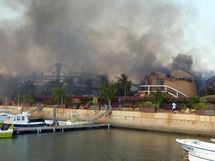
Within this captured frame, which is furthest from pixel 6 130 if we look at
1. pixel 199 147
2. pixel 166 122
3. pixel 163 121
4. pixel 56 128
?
pixel 199 147

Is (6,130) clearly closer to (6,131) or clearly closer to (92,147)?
(6,131)

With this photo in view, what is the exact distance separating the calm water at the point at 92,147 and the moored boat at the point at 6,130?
1572mm

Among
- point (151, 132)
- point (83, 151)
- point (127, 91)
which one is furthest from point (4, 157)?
point (127, 91)

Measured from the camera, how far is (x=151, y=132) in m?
79.9

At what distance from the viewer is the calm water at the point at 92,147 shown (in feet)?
175

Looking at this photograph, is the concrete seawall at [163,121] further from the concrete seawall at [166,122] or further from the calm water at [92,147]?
the calm water at [92,147]

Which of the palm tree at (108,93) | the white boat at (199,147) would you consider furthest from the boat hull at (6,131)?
the palm tree at (108,93)

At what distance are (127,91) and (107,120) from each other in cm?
3394

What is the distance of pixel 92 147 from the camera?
199 feet

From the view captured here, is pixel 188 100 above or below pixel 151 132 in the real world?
above

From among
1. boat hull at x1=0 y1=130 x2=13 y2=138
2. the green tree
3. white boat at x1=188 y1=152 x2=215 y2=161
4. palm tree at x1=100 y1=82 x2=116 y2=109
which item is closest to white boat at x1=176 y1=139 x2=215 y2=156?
white boat at x1=188 y1=152 x2=215 y2=161

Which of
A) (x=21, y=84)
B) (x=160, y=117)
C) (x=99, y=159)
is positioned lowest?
(x=99, y=159)

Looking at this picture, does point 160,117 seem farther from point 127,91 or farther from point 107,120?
point 127,91

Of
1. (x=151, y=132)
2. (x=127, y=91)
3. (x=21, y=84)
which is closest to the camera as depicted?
(x=151, y=132)
